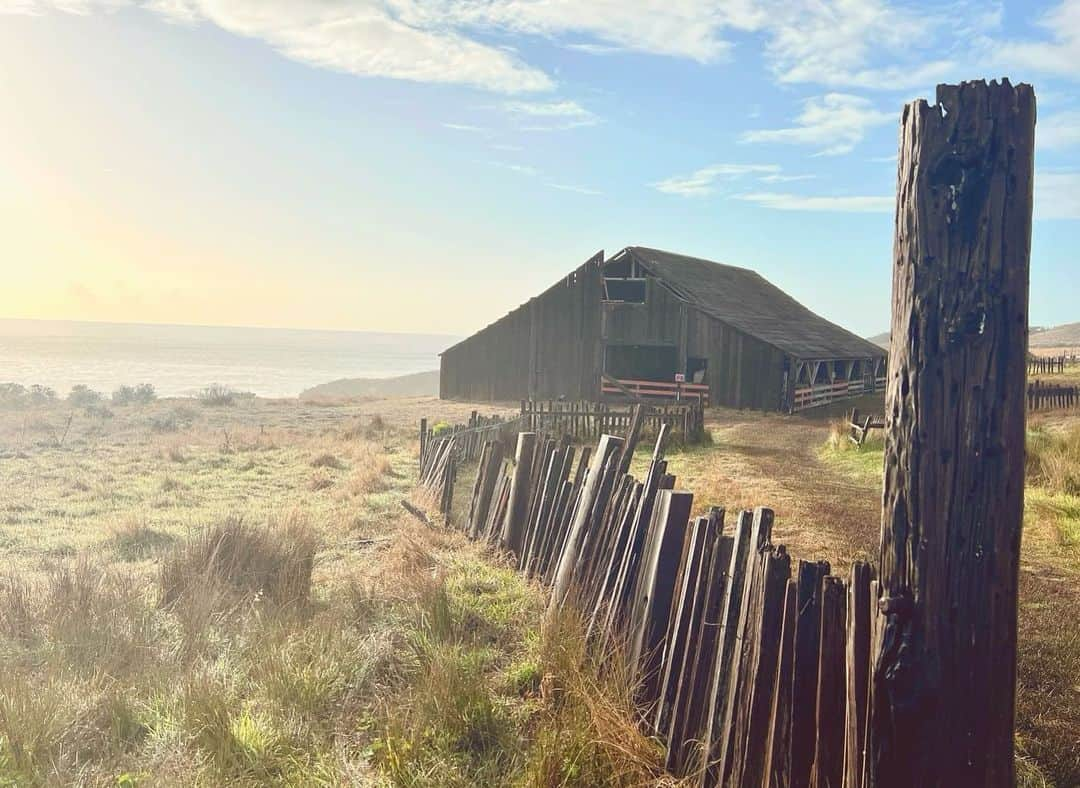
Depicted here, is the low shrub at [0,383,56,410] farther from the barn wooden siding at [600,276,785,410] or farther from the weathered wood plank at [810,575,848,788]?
the weathered wood plank at [810,575,848,788]

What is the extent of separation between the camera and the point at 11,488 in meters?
13.0

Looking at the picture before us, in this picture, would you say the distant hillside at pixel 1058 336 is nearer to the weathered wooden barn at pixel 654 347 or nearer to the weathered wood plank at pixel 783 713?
the weathered wooden barn at pixel 654 347

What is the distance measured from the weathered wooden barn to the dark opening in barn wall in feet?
0.14

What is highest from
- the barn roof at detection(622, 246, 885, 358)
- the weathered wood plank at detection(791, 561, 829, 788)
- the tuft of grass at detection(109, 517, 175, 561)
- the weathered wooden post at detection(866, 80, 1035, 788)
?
the barn roof at detection(622, 246, 885, 358)

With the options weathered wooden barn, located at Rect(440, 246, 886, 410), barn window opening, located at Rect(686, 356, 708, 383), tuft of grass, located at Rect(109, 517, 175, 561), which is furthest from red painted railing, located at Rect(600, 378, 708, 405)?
tuft of grass, located at Rect(109, 517, 175, 561)

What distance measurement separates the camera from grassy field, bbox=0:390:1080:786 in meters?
3.74

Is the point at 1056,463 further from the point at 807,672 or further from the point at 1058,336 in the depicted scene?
the point at 1058,336

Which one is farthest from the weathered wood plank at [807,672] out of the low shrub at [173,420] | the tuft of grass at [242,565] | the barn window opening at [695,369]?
the low shrub at [173,420]

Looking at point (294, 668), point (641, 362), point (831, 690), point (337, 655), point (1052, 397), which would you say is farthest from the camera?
point (641, 362)

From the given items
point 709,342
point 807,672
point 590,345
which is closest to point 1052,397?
point 709,342

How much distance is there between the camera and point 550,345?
29578 millimetres

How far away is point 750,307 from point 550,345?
830cm

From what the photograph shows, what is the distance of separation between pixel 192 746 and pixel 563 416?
13263 mm

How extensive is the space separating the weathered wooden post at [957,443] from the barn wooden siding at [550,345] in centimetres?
2610
